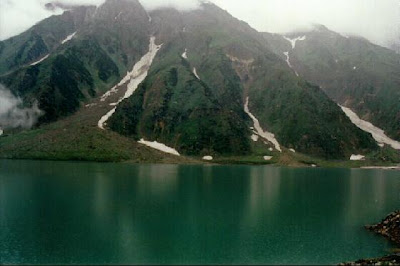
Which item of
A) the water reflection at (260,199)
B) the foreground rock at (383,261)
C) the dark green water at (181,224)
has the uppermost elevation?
the foreground rock at (383,261)

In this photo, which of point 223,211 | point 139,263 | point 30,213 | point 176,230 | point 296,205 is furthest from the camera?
point 296,205

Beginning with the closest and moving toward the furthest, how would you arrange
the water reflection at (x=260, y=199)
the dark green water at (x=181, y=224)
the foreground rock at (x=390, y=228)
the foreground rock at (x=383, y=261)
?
the foreground rock at (x=383, y=261), the dark green water at (x=181, y=224), the foreground rock at (x=390, y=228), the water reflection at (x=260, y=199)

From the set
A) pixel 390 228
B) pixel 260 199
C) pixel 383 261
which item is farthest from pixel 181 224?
pixel 260 199

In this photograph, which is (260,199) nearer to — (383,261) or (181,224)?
(181,224)

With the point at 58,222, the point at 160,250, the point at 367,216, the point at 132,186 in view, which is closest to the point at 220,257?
the point at 160,250

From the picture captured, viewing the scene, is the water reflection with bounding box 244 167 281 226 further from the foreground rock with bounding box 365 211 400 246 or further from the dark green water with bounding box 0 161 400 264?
the foreground rock with bounding box 365 211 400 246

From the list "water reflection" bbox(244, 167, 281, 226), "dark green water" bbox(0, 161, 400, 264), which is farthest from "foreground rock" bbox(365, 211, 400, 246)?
"water reflection" bbox(244, 167, 281, 226)

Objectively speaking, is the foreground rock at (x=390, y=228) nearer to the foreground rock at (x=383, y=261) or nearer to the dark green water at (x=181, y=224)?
the dark green water at (x=181, y=224)

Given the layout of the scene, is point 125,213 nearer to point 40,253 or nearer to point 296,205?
point 40,253

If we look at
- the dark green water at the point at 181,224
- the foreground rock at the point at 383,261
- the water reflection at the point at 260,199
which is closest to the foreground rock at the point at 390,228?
the dark green water at the point at 181,224
